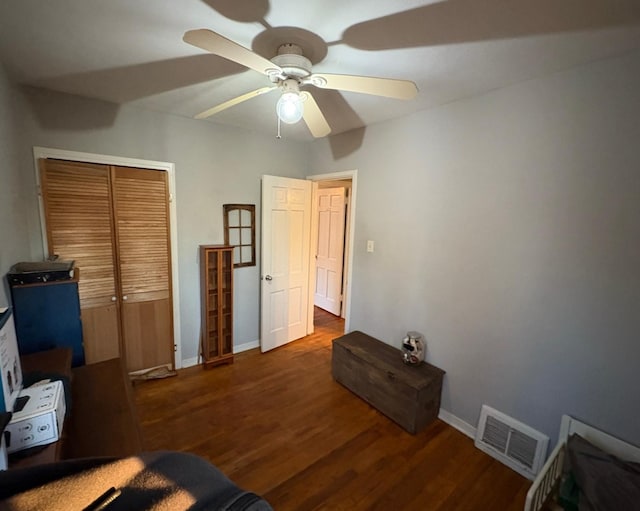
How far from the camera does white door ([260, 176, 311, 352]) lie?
319 cm

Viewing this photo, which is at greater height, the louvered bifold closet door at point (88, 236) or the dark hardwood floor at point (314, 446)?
the louvered bifold closet door at point (88, 236)

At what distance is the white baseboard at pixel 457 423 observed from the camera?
218 centimetres

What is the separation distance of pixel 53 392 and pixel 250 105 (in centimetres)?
214

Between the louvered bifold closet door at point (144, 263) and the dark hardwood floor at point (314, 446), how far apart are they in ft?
1.19

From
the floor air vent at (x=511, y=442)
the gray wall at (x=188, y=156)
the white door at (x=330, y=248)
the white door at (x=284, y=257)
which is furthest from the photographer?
the white door at (x=330, y=248)

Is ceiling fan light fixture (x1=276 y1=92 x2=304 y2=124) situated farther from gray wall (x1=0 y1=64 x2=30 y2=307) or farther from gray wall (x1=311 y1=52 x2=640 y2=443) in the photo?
gray wall (x1=0 y1=64 x2=30 y2=307)

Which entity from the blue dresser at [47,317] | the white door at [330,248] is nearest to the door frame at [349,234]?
the white door at [330,248]

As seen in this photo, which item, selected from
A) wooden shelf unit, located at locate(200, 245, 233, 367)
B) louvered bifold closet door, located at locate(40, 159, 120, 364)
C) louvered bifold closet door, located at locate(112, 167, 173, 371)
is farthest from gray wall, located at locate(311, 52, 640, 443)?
louvered bifold closet door, located at locate(40, 159, 120, 364)

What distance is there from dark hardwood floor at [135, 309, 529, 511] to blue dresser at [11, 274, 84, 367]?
34.6 inches

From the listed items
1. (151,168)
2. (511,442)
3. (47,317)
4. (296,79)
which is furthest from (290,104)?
(511,442)

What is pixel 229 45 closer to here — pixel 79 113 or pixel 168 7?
pixel 168 7

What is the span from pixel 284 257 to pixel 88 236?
1.78 metres

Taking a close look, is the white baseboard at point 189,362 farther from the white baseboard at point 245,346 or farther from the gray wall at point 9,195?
the gray wall at point 9,195

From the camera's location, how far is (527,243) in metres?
1.83
